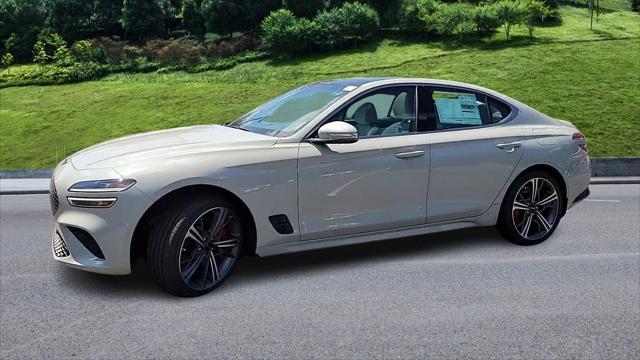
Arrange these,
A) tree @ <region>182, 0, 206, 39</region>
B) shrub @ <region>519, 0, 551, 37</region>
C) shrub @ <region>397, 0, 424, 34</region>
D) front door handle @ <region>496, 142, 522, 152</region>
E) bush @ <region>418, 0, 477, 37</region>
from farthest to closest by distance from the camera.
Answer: tree @ <region>182, 0, 206, 39</region>
shrub @ <region>397, 0, 424, 34</region>
bush @ <region>418, 0, 477, 37</region>
shrub @ <region>519, 0, 551, 37</region>
front door handle @ <region>496, 142, 522, 152</region>

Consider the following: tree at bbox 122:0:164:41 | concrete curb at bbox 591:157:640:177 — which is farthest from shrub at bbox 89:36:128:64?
concrete curb at bbox 591:157:640:177

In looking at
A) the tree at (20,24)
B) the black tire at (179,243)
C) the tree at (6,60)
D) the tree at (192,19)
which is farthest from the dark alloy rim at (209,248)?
the tree at (20,24)

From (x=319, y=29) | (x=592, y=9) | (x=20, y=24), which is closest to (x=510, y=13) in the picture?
(x=592, y=9)

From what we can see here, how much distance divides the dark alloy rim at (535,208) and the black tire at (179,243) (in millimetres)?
2938

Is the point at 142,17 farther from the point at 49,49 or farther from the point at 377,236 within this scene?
the point at 377,236

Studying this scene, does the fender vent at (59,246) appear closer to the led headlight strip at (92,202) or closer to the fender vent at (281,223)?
the led headlight strip at (92,202)

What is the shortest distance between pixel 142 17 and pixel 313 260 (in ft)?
130

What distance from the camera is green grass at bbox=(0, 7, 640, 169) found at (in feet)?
70.7

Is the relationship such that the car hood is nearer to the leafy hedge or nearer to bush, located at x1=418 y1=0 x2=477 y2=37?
the leafy hedge

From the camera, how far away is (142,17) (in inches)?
1591

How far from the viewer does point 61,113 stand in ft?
84.3

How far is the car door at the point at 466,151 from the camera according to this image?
503cm

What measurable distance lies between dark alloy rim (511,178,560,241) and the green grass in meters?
13.3

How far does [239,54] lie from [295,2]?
571 centimetres
